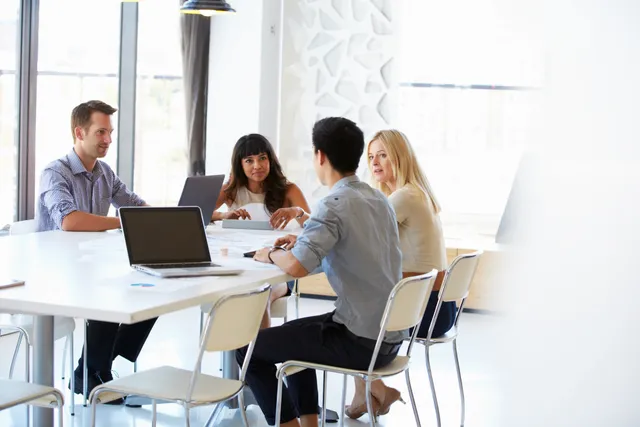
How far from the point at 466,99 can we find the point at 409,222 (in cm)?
316

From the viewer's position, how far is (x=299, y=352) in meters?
2.87

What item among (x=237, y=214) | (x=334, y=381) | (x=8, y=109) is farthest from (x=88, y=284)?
(x=8, y=109)

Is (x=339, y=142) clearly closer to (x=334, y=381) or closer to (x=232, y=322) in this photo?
(x=232, y=322)

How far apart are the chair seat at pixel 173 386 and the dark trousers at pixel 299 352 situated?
1.12 ft

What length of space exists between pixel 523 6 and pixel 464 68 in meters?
0.62

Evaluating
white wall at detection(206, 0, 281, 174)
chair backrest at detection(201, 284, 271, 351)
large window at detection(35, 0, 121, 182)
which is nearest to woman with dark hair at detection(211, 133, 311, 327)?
large window at detection(35, 0, 121, 182)

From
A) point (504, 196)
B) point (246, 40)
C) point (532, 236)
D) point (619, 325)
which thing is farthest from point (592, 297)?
point (246, 40)

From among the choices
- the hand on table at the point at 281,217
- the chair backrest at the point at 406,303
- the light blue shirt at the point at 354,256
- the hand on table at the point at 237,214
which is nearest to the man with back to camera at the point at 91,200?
the hand on table at the point at 237,214

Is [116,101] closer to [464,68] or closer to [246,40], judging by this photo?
[246,40]

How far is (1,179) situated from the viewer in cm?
497

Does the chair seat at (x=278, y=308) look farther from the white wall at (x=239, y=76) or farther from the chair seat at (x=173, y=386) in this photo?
the white wall at (x=239, y=76)

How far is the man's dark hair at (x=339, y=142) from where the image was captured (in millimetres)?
2957

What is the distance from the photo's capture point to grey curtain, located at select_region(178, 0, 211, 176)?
21.4 ft

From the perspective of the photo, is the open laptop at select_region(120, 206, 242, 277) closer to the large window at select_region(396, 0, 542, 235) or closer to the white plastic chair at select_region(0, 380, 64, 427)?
the white plastic chair at select_region(0, 380, 64, 427)
